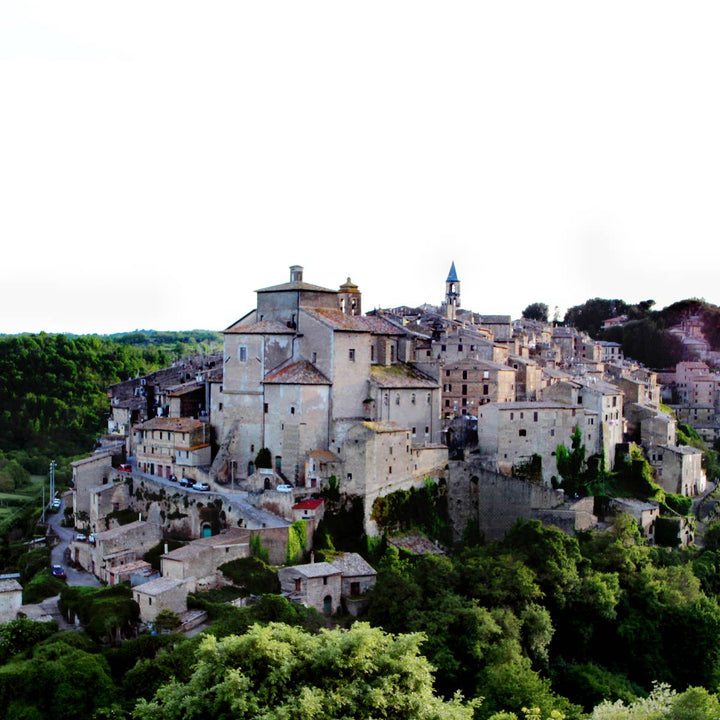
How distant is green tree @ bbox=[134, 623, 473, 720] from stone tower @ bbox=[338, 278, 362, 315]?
35.8 metres

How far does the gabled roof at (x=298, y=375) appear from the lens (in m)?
50.3

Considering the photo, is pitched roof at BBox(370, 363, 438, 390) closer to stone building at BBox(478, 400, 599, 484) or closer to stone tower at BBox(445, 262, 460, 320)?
stone building at BBox(478, 400, 599, 484)

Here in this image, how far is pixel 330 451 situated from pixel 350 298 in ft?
50.1

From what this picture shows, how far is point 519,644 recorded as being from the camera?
39.5 meters

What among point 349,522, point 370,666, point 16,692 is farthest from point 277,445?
point 370,666

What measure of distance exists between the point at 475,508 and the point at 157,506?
19.8 metres

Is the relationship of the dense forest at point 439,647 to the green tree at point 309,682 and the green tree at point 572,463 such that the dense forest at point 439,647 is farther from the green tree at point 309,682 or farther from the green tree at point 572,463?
the green tree at point 572,463

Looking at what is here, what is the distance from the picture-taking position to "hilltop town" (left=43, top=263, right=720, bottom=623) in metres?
46.3

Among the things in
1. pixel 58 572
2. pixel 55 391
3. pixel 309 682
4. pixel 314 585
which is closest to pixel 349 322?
pixel 314 585

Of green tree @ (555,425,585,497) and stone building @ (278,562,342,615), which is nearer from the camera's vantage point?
stone building @ (278,562,342,615)

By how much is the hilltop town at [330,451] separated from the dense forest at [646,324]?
4276cm

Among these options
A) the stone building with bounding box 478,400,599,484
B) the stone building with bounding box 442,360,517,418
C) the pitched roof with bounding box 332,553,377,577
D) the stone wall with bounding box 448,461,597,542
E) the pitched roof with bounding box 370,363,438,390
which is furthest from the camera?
the stone building with bounding box 442,360,517,418

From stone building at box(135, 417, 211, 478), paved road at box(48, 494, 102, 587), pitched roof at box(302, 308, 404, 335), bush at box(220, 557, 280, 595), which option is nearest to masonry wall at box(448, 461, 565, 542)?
pitched roof at box(302, 308, 404, 335)

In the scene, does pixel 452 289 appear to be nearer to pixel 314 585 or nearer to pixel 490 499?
pixel 490 499
